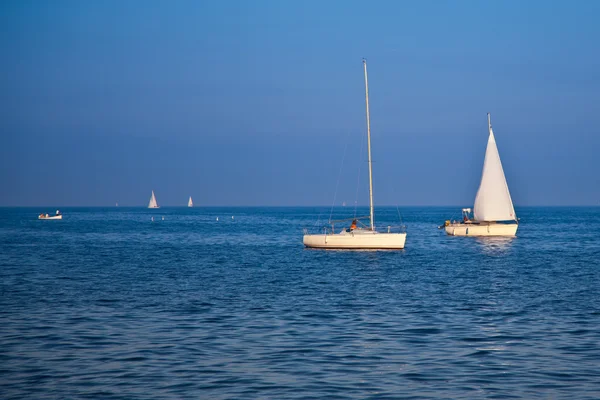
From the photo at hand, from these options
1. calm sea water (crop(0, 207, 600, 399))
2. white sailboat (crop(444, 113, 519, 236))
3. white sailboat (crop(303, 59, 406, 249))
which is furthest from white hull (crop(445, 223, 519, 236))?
calm sea water (crop(0, 207, 600, 399))

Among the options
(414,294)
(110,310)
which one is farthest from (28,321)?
(414,294)

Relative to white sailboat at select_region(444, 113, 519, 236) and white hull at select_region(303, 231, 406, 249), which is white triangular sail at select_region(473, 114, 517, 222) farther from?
white hull at select_region(303, 231, 406, 249)

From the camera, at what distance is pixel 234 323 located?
26.3 metres

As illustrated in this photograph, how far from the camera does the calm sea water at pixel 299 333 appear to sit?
17.7 m

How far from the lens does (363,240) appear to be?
61312 mm

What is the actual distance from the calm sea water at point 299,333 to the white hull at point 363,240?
11547mm

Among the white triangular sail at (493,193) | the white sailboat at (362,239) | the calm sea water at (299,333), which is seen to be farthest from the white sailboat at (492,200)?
the calm sea water at (299,333)

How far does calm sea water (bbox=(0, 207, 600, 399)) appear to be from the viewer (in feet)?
58.1

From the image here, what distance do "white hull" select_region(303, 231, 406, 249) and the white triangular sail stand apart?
27.8 m

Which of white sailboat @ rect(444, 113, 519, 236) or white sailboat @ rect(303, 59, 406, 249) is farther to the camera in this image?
white sailboat @ rect(444, 113, 519, 236)

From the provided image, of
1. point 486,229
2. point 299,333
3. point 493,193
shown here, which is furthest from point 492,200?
point 299,333

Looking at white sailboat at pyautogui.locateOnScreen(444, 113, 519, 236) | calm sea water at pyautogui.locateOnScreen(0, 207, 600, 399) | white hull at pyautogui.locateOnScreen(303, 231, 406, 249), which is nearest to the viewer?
calm sea water at pyautogui.locateOnScreen(0, 207, 600, 399)

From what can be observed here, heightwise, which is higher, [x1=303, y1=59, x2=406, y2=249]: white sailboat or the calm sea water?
[x1=303, y1=59, x2=406, y2=249]: white sailboat

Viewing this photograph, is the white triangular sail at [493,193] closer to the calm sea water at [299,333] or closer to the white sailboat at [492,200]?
the white sailboat at [492,200]
